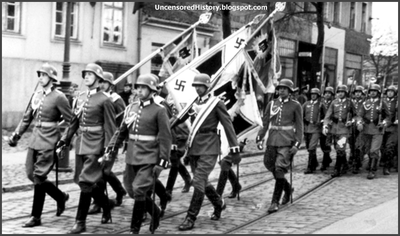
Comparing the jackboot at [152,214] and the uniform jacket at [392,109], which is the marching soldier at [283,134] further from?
the uniform jacket at [392,109]

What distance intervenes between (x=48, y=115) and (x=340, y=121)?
7.77 meters

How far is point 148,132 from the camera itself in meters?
8.22

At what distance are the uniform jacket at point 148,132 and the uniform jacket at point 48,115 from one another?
0.94m

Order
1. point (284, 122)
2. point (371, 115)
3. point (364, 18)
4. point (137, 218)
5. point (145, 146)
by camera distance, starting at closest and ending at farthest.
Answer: point (137, 218)
point (145, 146)
point (284, 122)
point (371, 115)
point (364, 18)

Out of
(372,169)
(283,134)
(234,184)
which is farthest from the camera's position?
(372,169)

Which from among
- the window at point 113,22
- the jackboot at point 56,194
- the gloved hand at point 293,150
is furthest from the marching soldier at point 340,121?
the window at point 113,22

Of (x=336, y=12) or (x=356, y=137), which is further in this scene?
(x=336, y=12)

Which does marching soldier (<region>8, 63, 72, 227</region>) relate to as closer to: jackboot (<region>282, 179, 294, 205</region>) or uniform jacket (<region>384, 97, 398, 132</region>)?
jackboot (<region>282, 179, 294, 205</region>)

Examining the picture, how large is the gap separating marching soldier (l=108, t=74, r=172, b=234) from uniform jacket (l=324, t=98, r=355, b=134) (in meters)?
7.23

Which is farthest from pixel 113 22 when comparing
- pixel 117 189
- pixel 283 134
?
pixel 117 189

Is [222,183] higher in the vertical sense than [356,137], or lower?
lower

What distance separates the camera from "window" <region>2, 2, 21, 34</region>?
2092 cm

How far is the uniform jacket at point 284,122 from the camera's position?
1053cm

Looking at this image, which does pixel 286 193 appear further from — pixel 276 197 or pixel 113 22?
pixel 113 22
